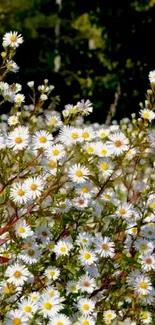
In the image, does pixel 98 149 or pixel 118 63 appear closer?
pixel 98 149

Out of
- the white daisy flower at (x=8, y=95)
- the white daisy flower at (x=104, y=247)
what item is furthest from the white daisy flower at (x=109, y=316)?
the white daisy flower at (x=8, y=95)

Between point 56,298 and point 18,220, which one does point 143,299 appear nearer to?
point 56,298

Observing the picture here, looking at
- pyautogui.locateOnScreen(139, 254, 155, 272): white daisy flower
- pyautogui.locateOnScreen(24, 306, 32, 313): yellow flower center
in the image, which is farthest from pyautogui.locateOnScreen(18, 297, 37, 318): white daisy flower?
pyautogui.locateOnScreen(139, 254, 155, 272): white daisy flower

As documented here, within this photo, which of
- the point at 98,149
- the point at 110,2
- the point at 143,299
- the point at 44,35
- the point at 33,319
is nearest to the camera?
the point at 33,319

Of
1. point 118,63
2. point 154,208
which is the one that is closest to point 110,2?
point 118,63

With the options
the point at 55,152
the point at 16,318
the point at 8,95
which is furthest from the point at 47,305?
the point at 8,95

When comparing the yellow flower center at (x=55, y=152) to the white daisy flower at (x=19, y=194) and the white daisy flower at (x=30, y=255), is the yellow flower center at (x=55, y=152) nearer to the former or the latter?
the white daisy flower at (x=19, y=194)

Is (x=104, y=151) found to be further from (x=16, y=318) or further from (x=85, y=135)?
(x=16, y=318)
